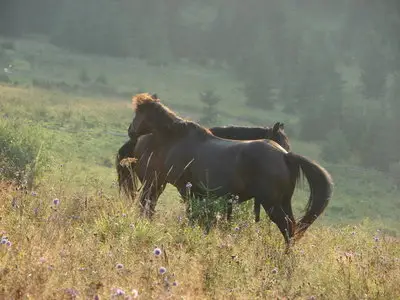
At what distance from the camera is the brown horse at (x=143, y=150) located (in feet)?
31.4

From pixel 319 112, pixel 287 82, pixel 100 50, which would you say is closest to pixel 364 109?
pixel 319 112

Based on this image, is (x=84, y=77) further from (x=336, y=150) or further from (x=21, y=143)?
(x=21, y=143)

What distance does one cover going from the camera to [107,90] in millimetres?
80250

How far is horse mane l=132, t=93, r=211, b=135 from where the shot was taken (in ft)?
32.3

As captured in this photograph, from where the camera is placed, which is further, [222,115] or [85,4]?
[85,4]

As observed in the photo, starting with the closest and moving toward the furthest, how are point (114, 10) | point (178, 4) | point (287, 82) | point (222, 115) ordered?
point (222, 115)
point (287, 82)
point (114, 10)
point (178, 4)

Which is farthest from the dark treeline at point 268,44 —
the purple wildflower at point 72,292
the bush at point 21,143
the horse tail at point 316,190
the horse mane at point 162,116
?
the purple wildflower at point 72,292

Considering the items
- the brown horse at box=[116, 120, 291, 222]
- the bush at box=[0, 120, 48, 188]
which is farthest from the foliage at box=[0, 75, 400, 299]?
the bush at box=[0, 120, 48, 188]

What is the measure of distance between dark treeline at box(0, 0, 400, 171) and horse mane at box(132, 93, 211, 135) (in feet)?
223

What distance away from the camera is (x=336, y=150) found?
68438mm

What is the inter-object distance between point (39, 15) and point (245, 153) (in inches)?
4481

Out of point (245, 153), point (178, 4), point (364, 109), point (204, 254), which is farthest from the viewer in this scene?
point (178, 4)

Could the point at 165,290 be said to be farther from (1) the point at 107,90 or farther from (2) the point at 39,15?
(2) the point at 39,15

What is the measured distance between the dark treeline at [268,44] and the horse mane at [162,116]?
223 ft
